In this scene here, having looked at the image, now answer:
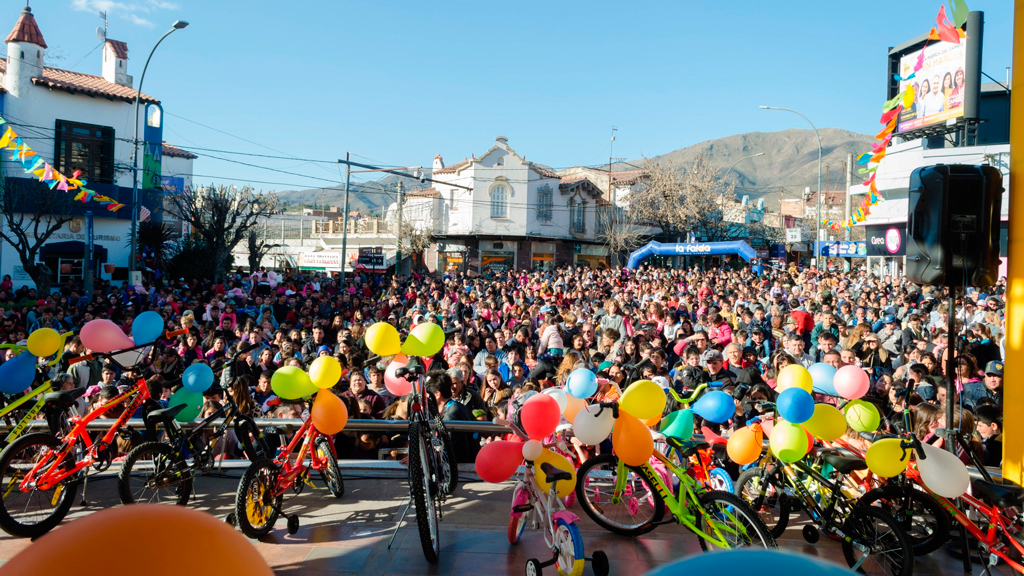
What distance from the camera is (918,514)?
4297 millimetres

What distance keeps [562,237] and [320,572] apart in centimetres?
4343

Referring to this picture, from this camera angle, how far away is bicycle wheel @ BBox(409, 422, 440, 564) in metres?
4.16

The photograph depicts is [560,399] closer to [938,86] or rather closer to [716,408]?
[716,408]

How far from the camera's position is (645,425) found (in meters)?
4.67

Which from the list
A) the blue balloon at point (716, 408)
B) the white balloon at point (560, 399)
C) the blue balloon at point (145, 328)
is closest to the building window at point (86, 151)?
the blue balloon at point (145, 328)

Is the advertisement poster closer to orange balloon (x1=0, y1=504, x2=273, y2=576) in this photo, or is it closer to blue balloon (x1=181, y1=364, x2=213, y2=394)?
blue balloon (x1=181, y1=364, x2=213, y2=394)

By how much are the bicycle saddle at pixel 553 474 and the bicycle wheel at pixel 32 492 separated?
130 inches

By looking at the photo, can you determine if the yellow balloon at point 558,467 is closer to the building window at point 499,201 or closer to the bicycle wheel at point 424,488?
the bicycle wheel at point 424,488

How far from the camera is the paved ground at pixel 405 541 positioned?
167 inches

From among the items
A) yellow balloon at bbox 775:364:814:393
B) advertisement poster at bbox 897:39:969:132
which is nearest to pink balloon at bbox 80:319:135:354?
yellow balloon at bbox 775:364:814:393

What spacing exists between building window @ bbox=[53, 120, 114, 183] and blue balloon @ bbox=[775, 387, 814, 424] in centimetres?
3038

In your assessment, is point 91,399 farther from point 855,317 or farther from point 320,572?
point 855,317

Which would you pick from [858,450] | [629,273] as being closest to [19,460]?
[858,450]

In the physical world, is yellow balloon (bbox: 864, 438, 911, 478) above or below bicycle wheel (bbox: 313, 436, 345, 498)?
above
